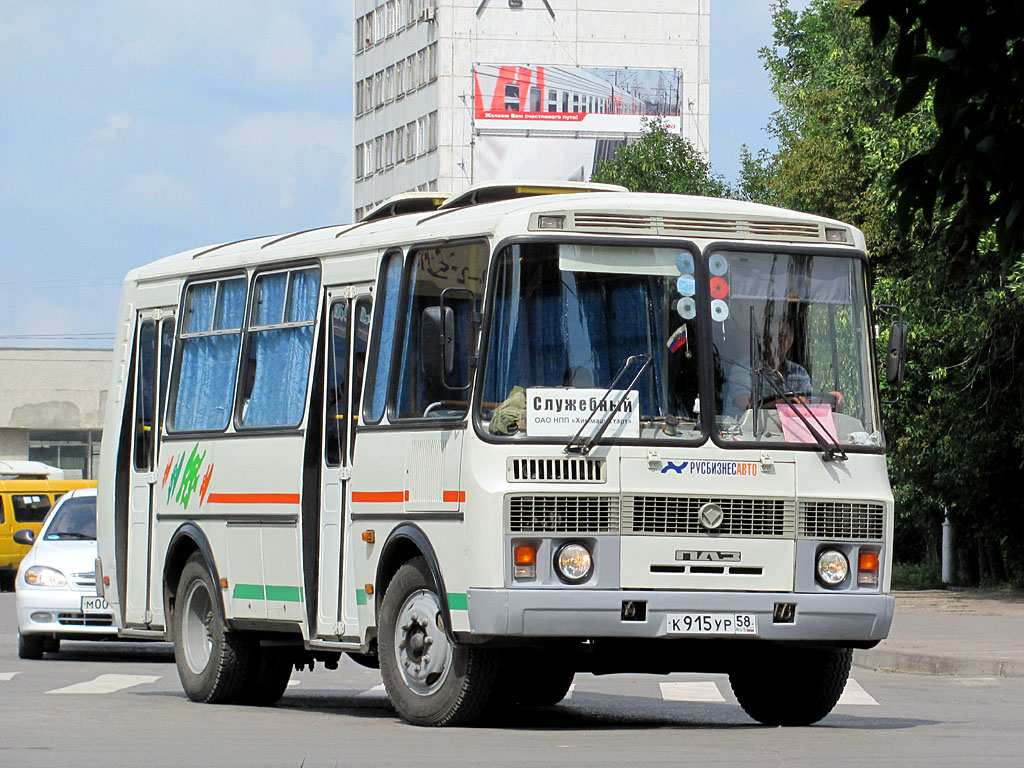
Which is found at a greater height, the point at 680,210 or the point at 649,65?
the point at 649,65

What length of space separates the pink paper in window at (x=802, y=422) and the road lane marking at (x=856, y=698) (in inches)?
131

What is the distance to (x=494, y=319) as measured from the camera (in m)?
12.5

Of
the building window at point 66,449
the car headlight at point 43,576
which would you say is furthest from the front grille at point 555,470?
the building window at point 66,449

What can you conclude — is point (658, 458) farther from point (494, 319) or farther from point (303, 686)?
point (303, 686)

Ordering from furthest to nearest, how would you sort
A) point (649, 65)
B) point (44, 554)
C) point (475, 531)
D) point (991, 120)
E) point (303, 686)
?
point (649, 65)
point (44, 554)
point (303, 686)
point (475, 531)
point (991, 120)

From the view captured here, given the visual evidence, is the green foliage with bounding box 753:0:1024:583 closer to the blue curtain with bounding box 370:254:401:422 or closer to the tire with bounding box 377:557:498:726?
the blue curtain with bounding box 370:254:401:422

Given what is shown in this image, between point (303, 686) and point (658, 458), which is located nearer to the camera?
point (658, 458)

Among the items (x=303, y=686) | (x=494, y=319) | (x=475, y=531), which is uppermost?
(x=494, y=319)

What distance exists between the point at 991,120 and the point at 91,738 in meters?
7.39

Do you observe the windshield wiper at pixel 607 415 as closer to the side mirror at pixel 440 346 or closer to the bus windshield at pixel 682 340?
the bus windshield at pixel 682 340

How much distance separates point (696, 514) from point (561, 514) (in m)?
0.78

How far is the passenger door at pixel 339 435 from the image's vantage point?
13.8 m

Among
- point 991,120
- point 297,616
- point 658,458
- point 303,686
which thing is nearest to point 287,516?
point 297,616

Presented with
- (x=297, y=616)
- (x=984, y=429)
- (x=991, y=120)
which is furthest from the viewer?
(x=984, y=429)
